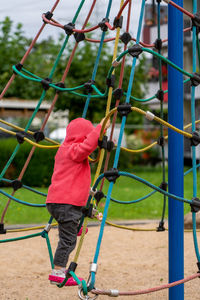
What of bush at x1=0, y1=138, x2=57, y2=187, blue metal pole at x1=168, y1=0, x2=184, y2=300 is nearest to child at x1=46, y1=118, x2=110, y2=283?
blue metal pole at x1=168, y1=0, x2=184, y2=300

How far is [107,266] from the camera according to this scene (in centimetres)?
298

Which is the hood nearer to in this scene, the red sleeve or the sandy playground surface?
the red sleeve

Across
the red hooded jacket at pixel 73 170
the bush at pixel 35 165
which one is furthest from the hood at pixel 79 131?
the bush at pixel 35 165

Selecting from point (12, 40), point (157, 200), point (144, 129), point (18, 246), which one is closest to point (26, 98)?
point (12, 40)

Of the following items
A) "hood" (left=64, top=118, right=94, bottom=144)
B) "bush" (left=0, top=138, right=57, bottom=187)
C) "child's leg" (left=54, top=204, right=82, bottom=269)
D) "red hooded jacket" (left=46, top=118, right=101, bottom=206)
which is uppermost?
"bush" (left=0, top=138, right=57, bottom=187)

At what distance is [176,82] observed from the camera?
72.2 inches

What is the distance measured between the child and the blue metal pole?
363 millimetres

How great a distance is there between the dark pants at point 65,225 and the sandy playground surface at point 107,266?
41cm

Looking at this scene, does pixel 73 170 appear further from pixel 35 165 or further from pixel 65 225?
pixel 35 165

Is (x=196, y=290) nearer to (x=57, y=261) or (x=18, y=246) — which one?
(x=57, y=261)

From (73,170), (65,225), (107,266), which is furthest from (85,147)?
(107,266)

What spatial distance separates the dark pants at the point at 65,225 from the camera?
202 cm

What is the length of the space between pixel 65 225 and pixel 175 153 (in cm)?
57

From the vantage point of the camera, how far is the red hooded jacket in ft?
6.63
